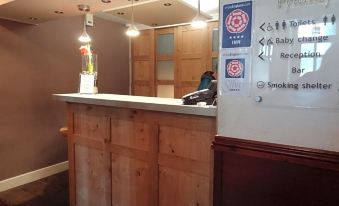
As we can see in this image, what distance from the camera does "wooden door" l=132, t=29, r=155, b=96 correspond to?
14.4 feet

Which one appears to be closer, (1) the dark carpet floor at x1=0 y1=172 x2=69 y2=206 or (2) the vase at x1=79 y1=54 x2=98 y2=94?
(2) the vase at x1=79 y1=54 x2=98 y2=94

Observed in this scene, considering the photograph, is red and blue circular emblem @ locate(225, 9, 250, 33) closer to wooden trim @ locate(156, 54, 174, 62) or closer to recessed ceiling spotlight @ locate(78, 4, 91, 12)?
recessed ceiling spotlight @ locate(78, 4, 91, 12)

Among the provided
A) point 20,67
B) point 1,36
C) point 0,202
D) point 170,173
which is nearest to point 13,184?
point 0,202

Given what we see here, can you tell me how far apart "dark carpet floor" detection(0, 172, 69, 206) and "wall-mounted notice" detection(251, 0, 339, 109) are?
2430 mm

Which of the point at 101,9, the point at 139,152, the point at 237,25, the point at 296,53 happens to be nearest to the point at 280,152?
the point at 296,53

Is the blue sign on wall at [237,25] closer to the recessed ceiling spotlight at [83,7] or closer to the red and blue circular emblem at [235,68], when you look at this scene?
the red and blue circular emblem at [235,68]

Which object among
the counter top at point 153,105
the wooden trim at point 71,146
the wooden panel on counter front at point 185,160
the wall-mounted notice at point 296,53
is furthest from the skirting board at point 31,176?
the wall-mounted notice at point 296,53

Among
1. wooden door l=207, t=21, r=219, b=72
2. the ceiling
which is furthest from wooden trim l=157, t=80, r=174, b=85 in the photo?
the ceiling

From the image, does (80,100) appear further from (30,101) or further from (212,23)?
(212,23)

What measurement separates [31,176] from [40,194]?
44cm

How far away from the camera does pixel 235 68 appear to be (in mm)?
1220

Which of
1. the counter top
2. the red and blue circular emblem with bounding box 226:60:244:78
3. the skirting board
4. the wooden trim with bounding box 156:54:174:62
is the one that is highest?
the wooden trim with bounding box 156:54:174:62

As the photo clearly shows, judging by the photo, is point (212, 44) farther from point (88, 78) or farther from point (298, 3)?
point (298, 3)

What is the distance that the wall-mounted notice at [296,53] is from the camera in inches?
39.1
